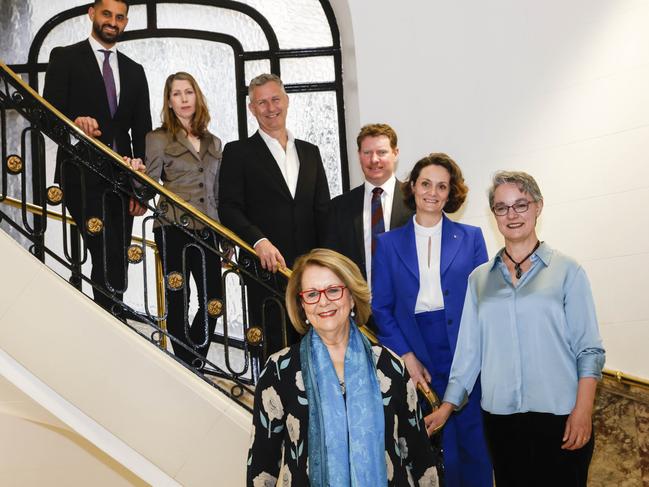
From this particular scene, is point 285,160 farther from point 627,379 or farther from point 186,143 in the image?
point 627,379

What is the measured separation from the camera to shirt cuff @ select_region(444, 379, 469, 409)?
326 cm

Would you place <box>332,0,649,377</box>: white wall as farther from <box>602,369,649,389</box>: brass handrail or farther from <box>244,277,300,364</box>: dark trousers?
<box>244,277,300,364</box>: dark trousers

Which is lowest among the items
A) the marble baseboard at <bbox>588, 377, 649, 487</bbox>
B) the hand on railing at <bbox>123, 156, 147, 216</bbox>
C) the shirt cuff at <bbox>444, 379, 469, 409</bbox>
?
the marble baseboard at <bbox>588, 377, 649, 487</bbox>

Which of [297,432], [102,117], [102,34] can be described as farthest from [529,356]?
[102,34]

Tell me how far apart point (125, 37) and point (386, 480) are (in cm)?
496

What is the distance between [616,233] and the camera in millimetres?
5531

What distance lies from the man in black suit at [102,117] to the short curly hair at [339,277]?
1.66m

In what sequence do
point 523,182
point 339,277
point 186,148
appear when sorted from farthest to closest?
point 186,148
point 523,182
point 339,277

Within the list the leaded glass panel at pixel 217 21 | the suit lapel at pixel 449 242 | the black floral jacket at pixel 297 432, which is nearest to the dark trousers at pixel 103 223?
the suit lapel at pixel 449 242

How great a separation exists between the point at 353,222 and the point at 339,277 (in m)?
1.40

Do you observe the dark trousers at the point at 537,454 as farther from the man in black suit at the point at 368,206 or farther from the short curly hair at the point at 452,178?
the man in black suit at the point at 368,206

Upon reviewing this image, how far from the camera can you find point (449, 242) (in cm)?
370

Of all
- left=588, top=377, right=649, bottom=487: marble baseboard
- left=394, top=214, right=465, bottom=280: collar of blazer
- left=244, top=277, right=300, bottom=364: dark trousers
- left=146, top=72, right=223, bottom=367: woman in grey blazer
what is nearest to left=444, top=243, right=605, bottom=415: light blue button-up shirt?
left=394, top=214, right=465, bottom=280: collar of blazer

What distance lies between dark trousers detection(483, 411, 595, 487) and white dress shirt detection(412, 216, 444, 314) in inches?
23.8
